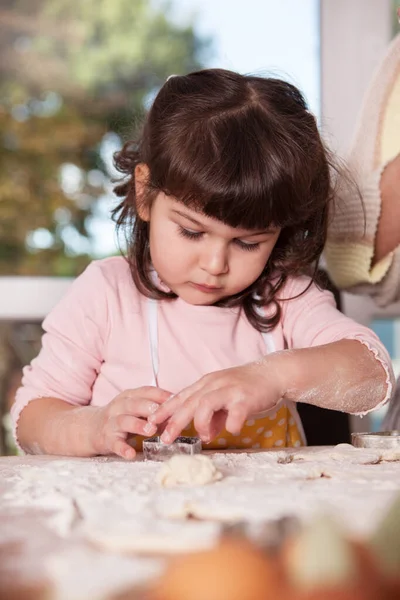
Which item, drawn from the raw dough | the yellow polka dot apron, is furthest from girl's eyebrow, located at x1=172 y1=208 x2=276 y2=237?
the raw dough

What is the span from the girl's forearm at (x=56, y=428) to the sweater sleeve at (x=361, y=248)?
516 mm

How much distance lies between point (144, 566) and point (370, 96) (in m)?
1.06

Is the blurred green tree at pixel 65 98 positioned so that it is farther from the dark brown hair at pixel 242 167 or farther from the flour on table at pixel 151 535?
the flour on table at pixel 151 535

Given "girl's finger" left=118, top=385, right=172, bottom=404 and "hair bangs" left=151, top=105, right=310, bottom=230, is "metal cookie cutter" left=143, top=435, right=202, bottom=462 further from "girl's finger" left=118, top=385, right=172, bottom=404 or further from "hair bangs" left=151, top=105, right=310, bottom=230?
"hair bangs" left=151, top=105, right=310, bottom=230

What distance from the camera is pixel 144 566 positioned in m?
0.40

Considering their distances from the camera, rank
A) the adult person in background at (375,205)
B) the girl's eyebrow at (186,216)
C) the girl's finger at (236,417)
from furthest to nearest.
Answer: the adult person in background at (375,205), the girl's eyebrow at (186,216), the girl's finger at (236,417)

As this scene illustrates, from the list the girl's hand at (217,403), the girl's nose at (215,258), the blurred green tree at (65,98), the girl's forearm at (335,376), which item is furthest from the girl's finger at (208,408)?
the blurred green tree at (65,98)

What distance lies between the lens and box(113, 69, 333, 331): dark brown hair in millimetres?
990

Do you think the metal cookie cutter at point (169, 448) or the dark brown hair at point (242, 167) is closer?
the metal cookie cutter at point (169, 448)

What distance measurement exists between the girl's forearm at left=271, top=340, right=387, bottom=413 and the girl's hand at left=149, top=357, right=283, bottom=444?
0.05 meters

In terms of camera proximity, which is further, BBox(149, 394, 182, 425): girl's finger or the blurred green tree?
the blurred green tree

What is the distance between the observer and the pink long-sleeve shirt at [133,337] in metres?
1.12

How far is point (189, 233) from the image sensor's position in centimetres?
103

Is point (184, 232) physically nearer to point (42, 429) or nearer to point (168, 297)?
point (168, 297)
